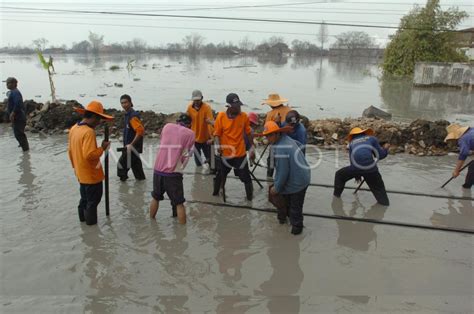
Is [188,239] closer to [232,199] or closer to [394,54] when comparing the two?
[232,199]

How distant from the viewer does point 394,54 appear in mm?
36531

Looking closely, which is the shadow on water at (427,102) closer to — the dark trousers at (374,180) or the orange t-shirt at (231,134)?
the dark trousers at (374,180)

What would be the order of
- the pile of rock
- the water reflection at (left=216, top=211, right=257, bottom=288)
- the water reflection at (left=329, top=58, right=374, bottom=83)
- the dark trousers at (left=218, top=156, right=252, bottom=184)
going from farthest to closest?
the water reflection at (left=329, top=58, right=374, bottom=83), the pile of rock, the dark trousers at (left=218, top=156, right=252, bottom=184), the water reflection at (left=216, top=211, right=257, bottom=288)

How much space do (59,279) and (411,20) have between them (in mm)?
38840

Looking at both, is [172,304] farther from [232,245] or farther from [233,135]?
[233,135]

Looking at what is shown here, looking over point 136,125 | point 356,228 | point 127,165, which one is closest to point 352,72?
point 127,165

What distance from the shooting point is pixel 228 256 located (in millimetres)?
4488

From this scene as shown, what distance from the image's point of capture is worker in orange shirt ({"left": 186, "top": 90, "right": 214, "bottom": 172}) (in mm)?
7106

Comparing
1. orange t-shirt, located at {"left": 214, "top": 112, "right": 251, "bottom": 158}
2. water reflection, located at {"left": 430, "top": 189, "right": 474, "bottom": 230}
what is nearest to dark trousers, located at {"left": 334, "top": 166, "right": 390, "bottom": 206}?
water reflection, located at {"left": 430, "top": 189, "right": 474, "bottom": 230}

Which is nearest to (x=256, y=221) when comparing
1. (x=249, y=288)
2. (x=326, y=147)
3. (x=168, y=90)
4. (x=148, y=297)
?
(x=249, y=288)

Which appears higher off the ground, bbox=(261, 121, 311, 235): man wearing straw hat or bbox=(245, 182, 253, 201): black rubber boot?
bbox=(261, 121, 311, 235): man wearing straw hat

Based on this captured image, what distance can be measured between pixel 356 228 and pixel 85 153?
3.72 meters

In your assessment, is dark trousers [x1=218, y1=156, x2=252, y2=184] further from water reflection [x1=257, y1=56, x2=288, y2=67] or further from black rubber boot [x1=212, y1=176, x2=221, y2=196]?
water reflection [x1=257, y1=56, x2=288, y2=67]

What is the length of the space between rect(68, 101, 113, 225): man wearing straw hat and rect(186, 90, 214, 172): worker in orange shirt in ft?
7.64
